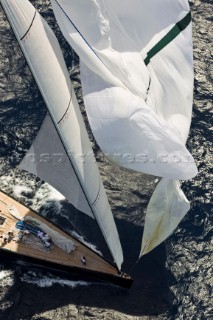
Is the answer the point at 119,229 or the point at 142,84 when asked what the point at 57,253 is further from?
the point at 142,84

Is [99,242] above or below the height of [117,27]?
below

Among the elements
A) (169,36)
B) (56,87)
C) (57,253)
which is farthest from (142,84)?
(57,253)

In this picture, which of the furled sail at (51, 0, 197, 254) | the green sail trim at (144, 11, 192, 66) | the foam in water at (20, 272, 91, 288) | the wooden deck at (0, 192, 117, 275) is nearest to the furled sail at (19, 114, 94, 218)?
the wooden deck at (0, 192, 117, 275)

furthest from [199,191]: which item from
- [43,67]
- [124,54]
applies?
[43,67]

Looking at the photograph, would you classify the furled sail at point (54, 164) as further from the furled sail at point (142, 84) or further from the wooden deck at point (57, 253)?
the furled sail at point (142, 84)

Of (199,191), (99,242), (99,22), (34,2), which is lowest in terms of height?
(199,191)

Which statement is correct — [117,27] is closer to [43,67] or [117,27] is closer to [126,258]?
[43,67]

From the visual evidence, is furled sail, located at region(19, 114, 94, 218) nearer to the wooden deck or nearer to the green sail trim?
the wooden deck
